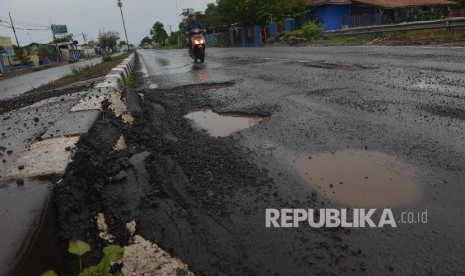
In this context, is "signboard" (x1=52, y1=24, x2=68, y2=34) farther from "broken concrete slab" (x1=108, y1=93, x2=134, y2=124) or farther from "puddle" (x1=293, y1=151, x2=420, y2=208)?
"puddle" (x1=293, y1=151, x2=420, y2=208)

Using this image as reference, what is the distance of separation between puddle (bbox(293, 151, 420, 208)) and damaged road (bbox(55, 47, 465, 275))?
0.01 meters

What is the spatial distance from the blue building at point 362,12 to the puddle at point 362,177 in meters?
30.1

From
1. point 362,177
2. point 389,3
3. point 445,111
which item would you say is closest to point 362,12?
point 389,3

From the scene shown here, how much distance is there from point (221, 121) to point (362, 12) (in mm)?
33306

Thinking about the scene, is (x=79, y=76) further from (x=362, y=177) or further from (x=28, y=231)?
(x=28, y=231)

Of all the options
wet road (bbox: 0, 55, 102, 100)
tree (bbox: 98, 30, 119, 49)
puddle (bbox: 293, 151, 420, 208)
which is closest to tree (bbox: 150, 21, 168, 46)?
tree (bbox: 98, 30, 119, 49)

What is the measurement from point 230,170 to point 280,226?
0.84 meters

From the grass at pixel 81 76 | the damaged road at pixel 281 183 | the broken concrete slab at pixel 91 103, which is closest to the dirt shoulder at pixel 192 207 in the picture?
the damaged road at pixel 281 183

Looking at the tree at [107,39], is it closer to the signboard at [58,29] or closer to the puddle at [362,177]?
the signboard at [58,29]

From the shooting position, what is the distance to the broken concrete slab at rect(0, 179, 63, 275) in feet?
4.20

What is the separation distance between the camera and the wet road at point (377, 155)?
1714mm

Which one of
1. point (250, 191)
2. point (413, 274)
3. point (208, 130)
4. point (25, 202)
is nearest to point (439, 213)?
point (413, 274)

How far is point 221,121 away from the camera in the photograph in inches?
170

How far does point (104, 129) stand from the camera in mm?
3244
